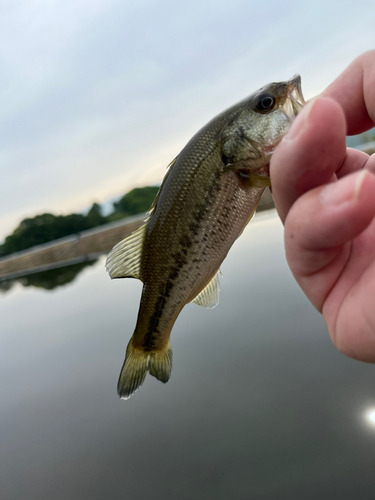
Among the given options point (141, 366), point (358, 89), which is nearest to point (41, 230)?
point (141, 366)

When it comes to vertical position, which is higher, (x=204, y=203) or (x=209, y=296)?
(x=204, y=203)

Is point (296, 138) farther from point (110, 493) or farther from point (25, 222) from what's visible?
point (25, 222)

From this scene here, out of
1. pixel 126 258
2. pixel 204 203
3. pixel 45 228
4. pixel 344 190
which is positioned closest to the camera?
pixel 344 190

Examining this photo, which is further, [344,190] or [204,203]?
[204,203]

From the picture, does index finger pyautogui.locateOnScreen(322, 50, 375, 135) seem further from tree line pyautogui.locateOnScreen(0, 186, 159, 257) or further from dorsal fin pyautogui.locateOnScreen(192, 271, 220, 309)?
tree line pyautogui.locateOnScreen(0, 186, 159, 257)

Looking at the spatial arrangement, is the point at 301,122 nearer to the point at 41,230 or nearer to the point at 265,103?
the point at 265,103

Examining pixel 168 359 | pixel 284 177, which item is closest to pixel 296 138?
pixel 284 177
